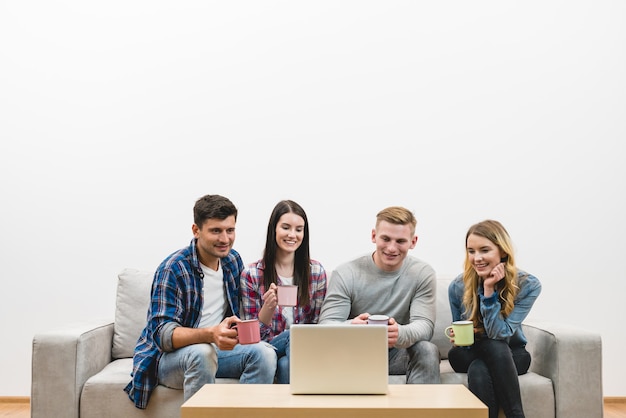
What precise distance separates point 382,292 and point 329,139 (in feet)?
3.70

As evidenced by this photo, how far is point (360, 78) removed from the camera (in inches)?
145

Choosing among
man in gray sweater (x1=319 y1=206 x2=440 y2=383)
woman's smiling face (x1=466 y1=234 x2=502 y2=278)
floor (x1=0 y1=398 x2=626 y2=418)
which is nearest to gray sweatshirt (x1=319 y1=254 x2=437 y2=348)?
man in gray sweater (x1=319 y1=206 x2=440 y2=383)

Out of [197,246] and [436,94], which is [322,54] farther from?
[197,246]

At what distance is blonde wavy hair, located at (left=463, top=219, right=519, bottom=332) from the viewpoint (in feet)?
8.75

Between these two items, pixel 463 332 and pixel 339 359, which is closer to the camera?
pixel 339 359

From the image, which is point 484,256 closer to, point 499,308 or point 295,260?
point 499,308

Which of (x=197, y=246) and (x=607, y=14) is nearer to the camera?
(x=197, y=246)

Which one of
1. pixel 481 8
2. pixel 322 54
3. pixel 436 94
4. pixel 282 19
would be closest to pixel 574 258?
pixel 436 94

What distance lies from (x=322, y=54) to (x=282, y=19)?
29cm

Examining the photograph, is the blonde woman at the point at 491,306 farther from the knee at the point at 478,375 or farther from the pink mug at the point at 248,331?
the pink mug at the point at 248,331

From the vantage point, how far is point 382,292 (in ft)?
9.29

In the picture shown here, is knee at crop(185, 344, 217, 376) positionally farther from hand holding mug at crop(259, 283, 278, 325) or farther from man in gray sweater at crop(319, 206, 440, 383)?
man in gray sweater at crop(319, 206, 440, 383)

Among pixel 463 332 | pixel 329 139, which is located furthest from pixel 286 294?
pixel 329 139

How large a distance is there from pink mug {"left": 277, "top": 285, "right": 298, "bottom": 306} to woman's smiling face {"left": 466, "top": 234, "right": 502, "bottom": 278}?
0.75 meters
